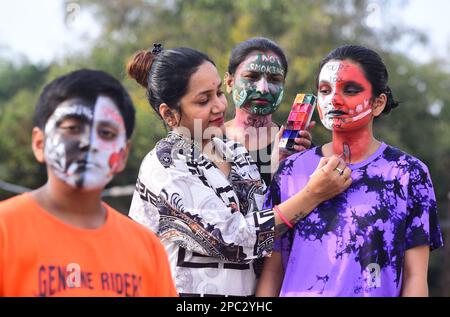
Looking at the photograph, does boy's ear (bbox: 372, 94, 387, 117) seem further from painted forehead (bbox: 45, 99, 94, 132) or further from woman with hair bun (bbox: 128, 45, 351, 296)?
painted forehead (bbox: 45, 99, 94, 132)

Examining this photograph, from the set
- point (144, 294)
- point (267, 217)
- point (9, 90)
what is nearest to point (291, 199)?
point (267, 217)

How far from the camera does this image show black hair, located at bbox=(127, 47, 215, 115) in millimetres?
4359

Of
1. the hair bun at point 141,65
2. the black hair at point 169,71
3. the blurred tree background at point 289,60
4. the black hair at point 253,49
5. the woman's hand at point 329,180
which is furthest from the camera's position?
the blurred tree background at point 289,60

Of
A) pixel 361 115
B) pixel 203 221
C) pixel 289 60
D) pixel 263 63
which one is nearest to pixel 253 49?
pixel 263 63

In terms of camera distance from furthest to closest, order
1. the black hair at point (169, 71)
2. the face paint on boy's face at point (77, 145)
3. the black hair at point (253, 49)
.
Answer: the black hair at point (253, 49) → the black hair at point (169, 71) → the face paint on boy's face at point (77, 145)

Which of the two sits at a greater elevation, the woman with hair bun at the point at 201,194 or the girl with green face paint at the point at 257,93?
the girl with green face paint at the point at 257,93

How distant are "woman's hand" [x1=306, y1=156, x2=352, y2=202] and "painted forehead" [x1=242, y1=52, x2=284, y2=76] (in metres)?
1.21

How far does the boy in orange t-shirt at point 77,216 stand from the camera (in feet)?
9.46

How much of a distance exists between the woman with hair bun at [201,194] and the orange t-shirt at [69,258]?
2.87 feet

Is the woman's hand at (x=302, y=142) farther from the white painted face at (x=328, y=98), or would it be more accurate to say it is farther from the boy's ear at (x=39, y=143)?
the boy's ear at (x=39, y=143)

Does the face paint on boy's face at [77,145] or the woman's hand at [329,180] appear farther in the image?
the woman's hand at [329,180]

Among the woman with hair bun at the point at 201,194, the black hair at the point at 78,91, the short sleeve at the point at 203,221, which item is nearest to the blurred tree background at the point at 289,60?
the woman with hair bun at the point at 201,194
